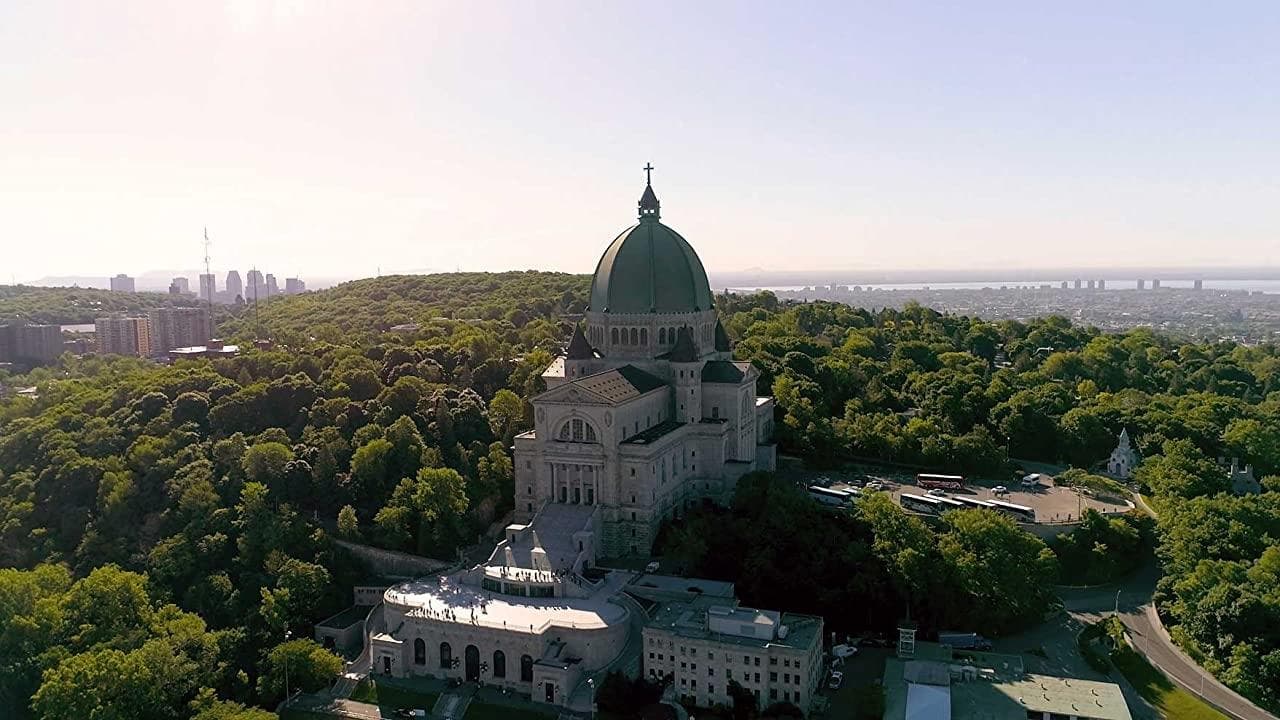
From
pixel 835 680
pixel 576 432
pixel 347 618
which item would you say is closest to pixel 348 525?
pixel 347 618

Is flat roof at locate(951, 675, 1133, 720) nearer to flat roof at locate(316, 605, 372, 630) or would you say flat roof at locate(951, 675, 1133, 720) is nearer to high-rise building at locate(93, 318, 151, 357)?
flat roof at locate(316, 605, 372, 630)

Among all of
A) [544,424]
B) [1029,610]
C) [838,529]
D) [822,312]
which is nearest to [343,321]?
[822,312]

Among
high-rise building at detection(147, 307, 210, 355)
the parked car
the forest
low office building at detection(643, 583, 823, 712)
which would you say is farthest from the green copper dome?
high-rise building at detection(147, 307, 210, 355)

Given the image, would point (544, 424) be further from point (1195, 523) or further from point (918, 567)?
point (1195, 523)

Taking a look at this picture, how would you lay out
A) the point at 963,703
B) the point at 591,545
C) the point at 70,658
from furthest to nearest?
the point at 591,545 → the point at 70,658 → the point at 963,703


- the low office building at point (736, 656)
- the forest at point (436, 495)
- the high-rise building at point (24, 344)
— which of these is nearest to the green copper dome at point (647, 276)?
the forest at point (436, 495)

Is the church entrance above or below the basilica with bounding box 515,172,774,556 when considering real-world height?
below
